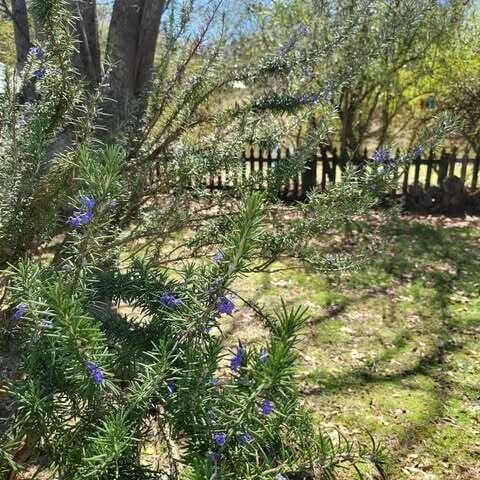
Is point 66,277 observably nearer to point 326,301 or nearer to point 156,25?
point 156,25

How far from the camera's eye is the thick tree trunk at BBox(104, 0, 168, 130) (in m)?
4.60

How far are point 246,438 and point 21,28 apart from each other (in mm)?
5091

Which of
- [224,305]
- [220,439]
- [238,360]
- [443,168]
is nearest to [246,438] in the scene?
[220,439]

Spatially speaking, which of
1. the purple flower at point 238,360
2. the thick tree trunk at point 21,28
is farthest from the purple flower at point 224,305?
the thick tree trunk at point 21,28

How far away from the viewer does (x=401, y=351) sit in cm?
487

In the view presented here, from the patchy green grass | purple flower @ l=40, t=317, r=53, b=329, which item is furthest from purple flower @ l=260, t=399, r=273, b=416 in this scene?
the patchy green grass

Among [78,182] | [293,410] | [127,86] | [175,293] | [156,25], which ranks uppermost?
[156,25]

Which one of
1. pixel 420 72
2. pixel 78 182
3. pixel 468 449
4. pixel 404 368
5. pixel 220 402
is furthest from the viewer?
pixel 420 72

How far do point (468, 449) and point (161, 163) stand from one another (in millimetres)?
2871

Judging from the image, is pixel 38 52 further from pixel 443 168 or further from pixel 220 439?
pixel 443 168

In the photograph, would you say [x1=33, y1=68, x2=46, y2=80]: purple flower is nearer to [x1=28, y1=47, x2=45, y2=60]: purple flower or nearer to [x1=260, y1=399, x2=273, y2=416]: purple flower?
[x1=28, y1=47, x2=45, y2=60]: purple flower

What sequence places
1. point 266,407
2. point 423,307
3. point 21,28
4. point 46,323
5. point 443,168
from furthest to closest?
point 443,168 < point 423,307 < point 21,28 < point 46,323 < point 266,407

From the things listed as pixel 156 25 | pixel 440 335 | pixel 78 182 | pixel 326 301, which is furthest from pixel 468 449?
pixel 156 25

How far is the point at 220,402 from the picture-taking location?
129cm
